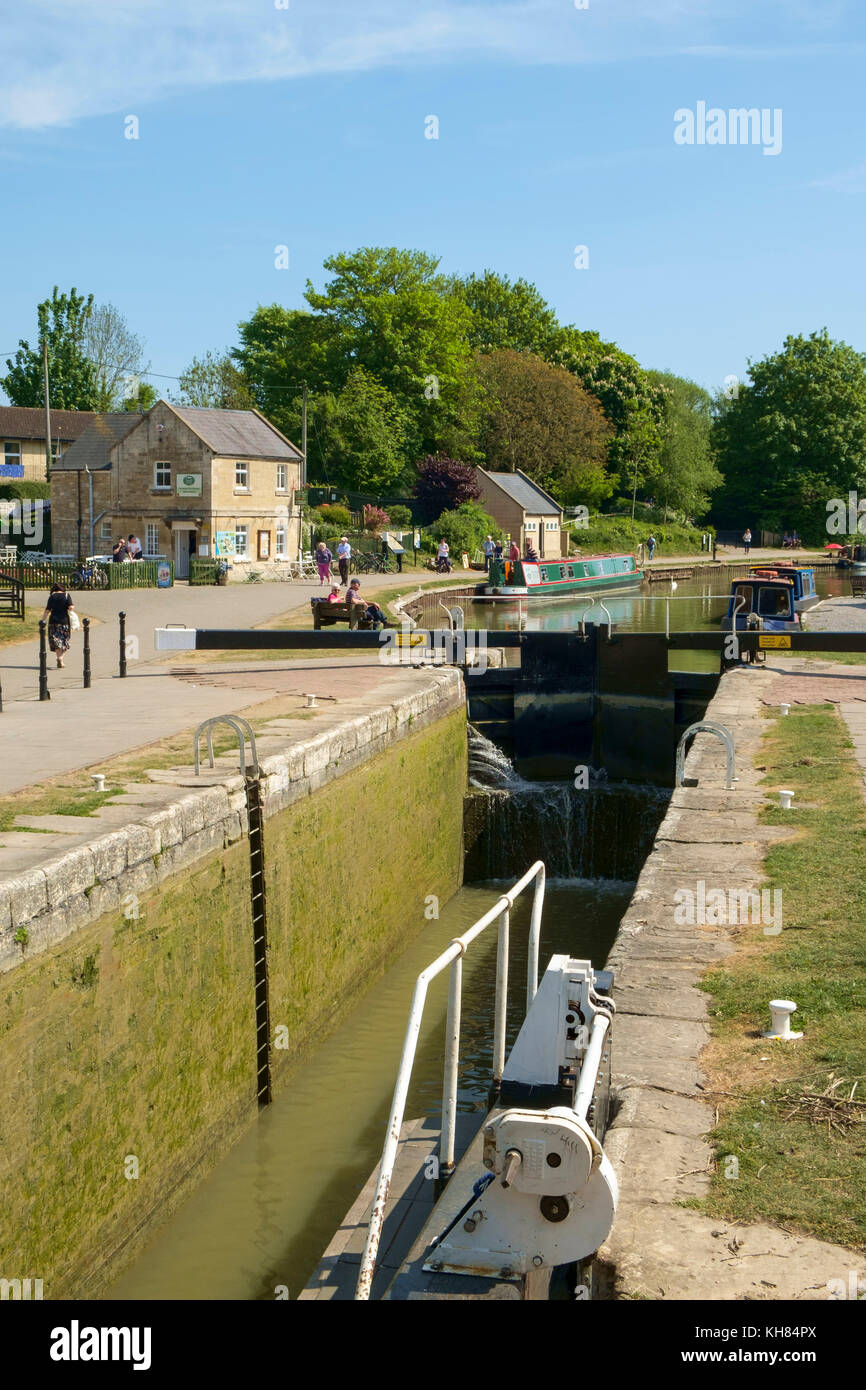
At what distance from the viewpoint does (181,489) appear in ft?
134

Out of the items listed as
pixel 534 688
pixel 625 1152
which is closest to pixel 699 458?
pixel 534 688

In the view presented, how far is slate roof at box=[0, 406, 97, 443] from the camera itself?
227 ft

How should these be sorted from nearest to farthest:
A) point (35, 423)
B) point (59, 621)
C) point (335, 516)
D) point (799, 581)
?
point (59, 621), point (799, 581), point (335, 516), point (35, 423)

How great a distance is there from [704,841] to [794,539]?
229ft

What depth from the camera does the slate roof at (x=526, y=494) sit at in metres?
57.9

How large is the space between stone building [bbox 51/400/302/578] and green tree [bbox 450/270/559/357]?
35700mm

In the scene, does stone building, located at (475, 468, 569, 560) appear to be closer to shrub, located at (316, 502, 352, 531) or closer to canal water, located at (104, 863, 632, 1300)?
shrub, located at (316, 502, 352, 531)

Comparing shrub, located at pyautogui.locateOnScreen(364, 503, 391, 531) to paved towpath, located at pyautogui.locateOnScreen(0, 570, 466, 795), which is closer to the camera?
paved towpath, located at pyautogui.locateOnScreen(0, 570, 466, 795)

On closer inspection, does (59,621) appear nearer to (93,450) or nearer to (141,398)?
(93,450)

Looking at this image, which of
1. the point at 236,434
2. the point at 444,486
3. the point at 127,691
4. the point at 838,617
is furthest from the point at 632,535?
the point at 127,691

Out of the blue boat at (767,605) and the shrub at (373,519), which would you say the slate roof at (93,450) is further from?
the blue boat at (767,605)

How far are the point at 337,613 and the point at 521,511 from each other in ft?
109

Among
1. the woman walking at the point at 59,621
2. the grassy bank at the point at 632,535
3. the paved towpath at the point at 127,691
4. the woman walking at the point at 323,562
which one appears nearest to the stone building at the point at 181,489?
the woman walking at the point at 323,562

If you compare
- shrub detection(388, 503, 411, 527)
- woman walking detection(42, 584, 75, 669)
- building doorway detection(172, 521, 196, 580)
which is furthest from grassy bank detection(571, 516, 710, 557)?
woman walking detection(42, 584, 75, 669)
